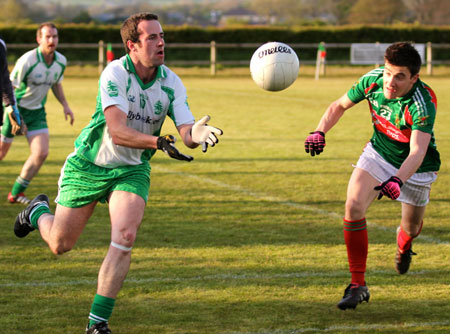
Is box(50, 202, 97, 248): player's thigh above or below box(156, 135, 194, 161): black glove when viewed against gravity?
below

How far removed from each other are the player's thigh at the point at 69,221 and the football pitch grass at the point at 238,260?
0.55 metres

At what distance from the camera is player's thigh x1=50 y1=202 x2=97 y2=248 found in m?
5.88

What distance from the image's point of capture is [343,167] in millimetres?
12953

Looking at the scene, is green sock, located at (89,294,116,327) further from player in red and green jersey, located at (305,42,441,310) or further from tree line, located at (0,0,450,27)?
tree line, located at (0,0,450,27)

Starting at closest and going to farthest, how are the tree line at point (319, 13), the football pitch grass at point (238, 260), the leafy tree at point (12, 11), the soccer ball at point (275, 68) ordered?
the football pitch grass at point (238, 260)
the soccer ball at point (275, 68)
the tree line at point (319, 13)
the leafy tree at point (12, 11)

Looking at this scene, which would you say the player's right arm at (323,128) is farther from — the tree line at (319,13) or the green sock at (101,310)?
the tree line at (319,13)

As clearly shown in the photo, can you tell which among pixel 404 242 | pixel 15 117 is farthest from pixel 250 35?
pixel 404 242

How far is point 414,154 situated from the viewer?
600cm

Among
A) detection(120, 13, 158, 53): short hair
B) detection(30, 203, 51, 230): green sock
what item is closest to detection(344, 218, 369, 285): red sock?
detection(120, 13, 158, 53): short hair

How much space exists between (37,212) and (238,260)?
1.94 m

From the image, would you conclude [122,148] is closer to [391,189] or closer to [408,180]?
[391,189]

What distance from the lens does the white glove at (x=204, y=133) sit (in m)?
5.12

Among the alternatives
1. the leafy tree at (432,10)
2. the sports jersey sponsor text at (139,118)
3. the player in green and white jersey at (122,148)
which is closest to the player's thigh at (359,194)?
the player in green and white jersey at (122,148)

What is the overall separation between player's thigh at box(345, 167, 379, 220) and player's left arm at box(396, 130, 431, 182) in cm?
53
